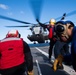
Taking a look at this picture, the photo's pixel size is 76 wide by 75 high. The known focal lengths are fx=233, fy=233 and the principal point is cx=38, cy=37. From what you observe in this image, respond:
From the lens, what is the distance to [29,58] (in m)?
5.11

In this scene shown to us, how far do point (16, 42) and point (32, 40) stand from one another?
24.5m

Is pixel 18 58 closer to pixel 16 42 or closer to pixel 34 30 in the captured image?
pixel 16 42

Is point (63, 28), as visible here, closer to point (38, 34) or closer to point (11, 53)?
point (11, 53)

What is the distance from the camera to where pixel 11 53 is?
484cm

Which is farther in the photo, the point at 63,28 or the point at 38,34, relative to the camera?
the point at 38,34

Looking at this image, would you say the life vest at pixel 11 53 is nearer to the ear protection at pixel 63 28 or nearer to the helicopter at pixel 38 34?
the ear protection at pixel 63 28

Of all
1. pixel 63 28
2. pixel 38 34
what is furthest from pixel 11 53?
pixel 38 34

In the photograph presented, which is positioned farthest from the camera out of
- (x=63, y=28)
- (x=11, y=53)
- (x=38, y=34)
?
(x=38, y=34)

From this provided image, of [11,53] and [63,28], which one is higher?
[63,28]

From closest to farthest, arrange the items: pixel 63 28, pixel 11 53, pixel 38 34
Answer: pixel 63 28 → pixel 11 53 → pixel 38 34

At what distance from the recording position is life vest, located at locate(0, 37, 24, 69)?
483 centimetres

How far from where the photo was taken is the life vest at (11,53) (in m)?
4.83

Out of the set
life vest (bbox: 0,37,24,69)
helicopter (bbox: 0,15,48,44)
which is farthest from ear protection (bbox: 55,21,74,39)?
helicopter (bbox: 0,15,48,44)

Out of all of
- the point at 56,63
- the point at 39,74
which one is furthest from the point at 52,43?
the point at 56,63
